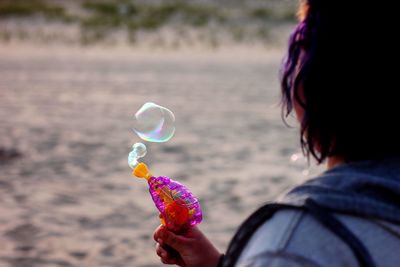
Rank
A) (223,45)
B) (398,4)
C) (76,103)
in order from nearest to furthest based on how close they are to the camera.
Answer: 1. (398,4)
2. (76,103)
3. (223,45)

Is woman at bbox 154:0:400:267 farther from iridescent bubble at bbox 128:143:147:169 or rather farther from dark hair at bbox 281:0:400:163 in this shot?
iridescent bubble at bbox 128:143:147:169

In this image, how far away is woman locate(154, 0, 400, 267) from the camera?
4.09ft

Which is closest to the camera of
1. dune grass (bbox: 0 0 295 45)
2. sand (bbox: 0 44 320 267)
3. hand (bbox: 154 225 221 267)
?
hand (bbox: 154 225 221 267)

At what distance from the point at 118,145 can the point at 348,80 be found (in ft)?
28.7

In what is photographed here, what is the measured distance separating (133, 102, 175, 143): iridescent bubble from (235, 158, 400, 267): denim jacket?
3.63ft

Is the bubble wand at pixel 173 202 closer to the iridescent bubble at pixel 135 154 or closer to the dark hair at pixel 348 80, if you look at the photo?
the iridescent bubble at pixel 135 154

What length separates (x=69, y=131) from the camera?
10883 millimetres

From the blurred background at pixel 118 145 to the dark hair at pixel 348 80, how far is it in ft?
1.31

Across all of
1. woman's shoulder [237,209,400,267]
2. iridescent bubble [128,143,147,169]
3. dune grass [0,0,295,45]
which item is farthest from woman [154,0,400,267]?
dune grass [0,0,295,45]

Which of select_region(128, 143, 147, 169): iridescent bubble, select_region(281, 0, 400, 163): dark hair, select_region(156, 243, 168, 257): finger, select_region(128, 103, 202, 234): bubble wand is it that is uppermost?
select_region(281, 0, 400, 163): dark hair

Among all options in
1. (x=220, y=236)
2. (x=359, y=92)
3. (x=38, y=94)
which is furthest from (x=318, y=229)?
(x=38, y=94)

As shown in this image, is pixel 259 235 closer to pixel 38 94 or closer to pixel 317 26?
pixel 317 26

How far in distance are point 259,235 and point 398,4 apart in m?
0.45

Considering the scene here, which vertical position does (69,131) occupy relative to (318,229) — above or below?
below
